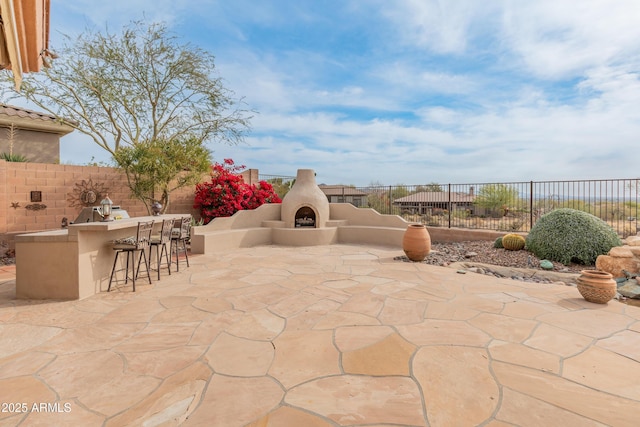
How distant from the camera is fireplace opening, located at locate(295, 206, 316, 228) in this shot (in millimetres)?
9523

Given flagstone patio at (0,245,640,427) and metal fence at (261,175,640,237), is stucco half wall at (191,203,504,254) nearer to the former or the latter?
metal fence at (261,175,640,237)

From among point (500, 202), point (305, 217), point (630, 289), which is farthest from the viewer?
point (500, 202)

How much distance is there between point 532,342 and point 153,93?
1358 cm

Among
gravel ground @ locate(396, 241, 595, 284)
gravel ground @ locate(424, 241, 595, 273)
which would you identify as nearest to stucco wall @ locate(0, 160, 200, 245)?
gravel ground @ locate(396, 241, 595, 284)

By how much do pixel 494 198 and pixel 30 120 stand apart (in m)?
19.4

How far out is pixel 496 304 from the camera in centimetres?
373

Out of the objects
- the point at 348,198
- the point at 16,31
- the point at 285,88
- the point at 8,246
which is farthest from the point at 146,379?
the point at 348,198

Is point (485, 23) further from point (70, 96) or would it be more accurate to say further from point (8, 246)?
point (70, 96)

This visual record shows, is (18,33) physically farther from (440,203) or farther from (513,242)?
(440,203)

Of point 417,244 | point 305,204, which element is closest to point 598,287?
point 417,244

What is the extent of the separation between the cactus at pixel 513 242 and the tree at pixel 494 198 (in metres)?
5.84

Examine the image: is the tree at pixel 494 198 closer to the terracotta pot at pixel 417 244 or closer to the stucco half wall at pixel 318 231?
the stucco half wall at pixel 318 231

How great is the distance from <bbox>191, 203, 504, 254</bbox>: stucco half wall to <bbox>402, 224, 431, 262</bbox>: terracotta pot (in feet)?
6.37

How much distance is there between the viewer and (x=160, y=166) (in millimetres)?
7715
